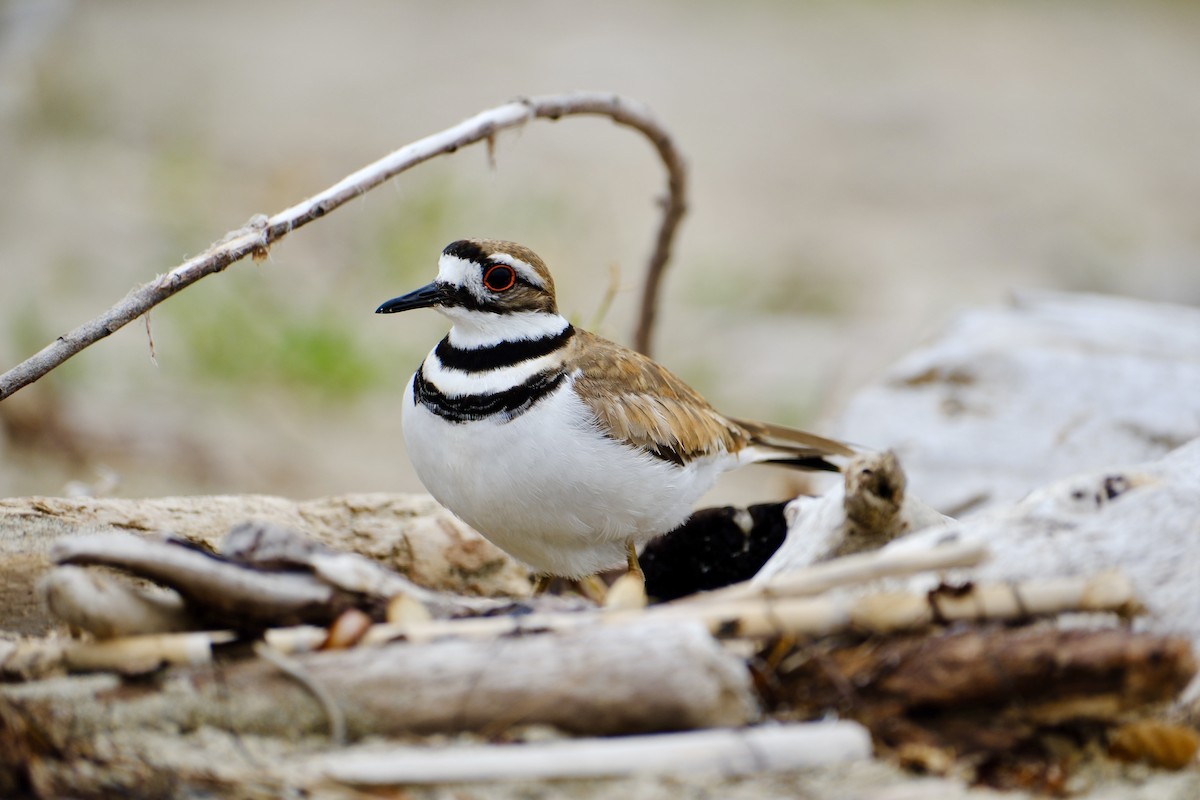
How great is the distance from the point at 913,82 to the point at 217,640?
15803 millimetres

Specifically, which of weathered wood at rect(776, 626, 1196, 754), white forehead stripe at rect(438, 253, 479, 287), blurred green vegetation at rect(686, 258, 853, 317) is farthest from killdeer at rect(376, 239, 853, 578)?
blurred green vegetation at rect(686, 258, 853, 317)

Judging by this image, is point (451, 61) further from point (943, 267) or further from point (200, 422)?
point (200, 422)

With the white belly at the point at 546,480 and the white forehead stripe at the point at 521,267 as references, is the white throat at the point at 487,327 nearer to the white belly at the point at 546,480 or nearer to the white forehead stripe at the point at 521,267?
the white forehead stripe at the point at 521,267

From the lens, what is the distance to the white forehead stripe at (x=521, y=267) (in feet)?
12.9

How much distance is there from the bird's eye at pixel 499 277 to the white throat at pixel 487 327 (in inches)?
3.3

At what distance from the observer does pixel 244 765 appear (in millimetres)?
2387

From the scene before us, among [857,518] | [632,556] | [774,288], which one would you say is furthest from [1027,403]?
[774,288]

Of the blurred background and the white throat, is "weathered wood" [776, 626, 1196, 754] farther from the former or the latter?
the blurred background

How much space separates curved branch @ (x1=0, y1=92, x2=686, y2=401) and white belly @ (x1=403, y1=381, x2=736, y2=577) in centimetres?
72

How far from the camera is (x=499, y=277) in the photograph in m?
3.96

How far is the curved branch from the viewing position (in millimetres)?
3223

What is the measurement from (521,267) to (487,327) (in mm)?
212

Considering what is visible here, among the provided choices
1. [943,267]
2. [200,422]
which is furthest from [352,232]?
[943,267]

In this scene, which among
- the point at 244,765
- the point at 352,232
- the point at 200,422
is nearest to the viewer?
the point at 244,765
